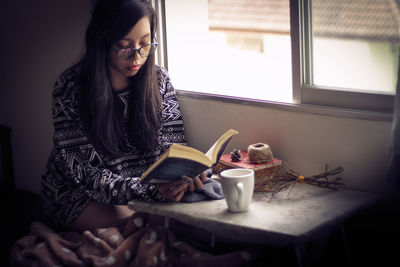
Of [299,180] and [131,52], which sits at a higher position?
[131,52]

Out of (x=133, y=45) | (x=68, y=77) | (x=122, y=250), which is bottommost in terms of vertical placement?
(x=122, y=250)

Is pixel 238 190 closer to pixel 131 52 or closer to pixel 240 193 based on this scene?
pixel 240 193

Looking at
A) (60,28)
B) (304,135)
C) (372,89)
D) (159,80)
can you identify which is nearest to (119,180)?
(159,80)

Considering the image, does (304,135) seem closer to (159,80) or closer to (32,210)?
(159,80)

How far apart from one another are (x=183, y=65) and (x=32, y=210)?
1248 millimetres

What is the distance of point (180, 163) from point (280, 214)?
34cm

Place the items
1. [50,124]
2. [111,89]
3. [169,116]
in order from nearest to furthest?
1. [111,89]
2. [169,116]
3. [50,124]

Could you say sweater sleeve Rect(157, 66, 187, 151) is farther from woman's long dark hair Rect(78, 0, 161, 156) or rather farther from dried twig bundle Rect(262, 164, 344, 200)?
dried twig bundle Rect(262, 164, 344, 200)

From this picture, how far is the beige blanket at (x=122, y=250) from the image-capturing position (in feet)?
5.06

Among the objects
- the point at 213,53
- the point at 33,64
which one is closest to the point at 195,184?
the point at 213,53

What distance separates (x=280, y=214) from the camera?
4.80 ft

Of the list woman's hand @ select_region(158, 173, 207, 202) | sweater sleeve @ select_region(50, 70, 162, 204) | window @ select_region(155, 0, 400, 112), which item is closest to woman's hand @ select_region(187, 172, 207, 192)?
woman's hand @ select_region(158, 173, 207, 202)

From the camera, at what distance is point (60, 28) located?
8.67 feet

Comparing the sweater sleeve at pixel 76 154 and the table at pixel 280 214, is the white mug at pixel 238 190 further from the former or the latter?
the sweater sleeve at pixel 76 154
